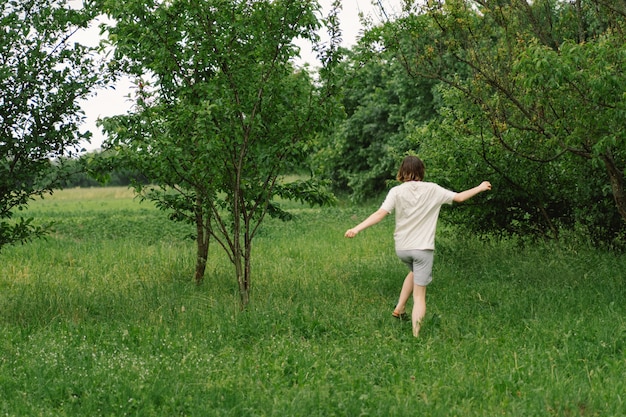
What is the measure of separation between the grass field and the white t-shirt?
36.7 inches

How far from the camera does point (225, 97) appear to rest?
8422 millimetres

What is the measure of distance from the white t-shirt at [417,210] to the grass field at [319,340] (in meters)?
0.93

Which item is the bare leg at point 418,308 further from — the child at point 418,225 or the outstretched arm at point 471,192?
the outstretched arm at point 471,192

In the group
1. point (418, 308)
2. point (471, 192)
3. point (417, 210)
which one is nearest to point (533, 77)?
point (471, 192)

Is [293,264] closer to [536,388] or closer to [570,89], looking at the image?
[570,89]

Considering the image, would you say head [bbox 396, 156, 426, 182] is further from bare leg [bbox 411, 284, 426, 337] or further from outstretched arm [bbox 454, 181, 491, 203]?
bare leg [bbox 411, 284, 426, 337]

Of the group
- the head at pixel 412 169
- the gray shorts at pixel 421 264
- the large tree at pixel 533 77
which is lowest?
the gray shorts at pixel 421 264

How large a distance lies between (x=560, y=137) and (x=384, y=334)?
11.0 feet

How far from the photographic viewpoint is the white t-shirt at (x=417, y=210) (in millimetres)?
7254

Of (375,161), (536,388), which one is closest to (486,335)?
(536,388)

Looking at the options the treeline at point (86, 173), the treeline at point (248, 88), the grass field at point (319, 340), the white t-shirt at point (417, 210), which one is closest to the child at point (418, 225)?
the white t-shirt at point (417, 210)

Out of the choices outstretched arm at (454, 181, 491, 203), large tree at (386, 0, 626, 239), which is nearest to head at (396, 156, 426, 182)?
outstretched arm at (454, 181, 491, 203)

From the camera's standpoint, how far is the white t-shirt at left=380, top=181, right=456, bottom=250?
7254mm

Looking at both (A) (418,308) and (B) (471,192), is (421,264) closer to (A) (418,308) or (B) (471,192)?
(A) (418,308)
